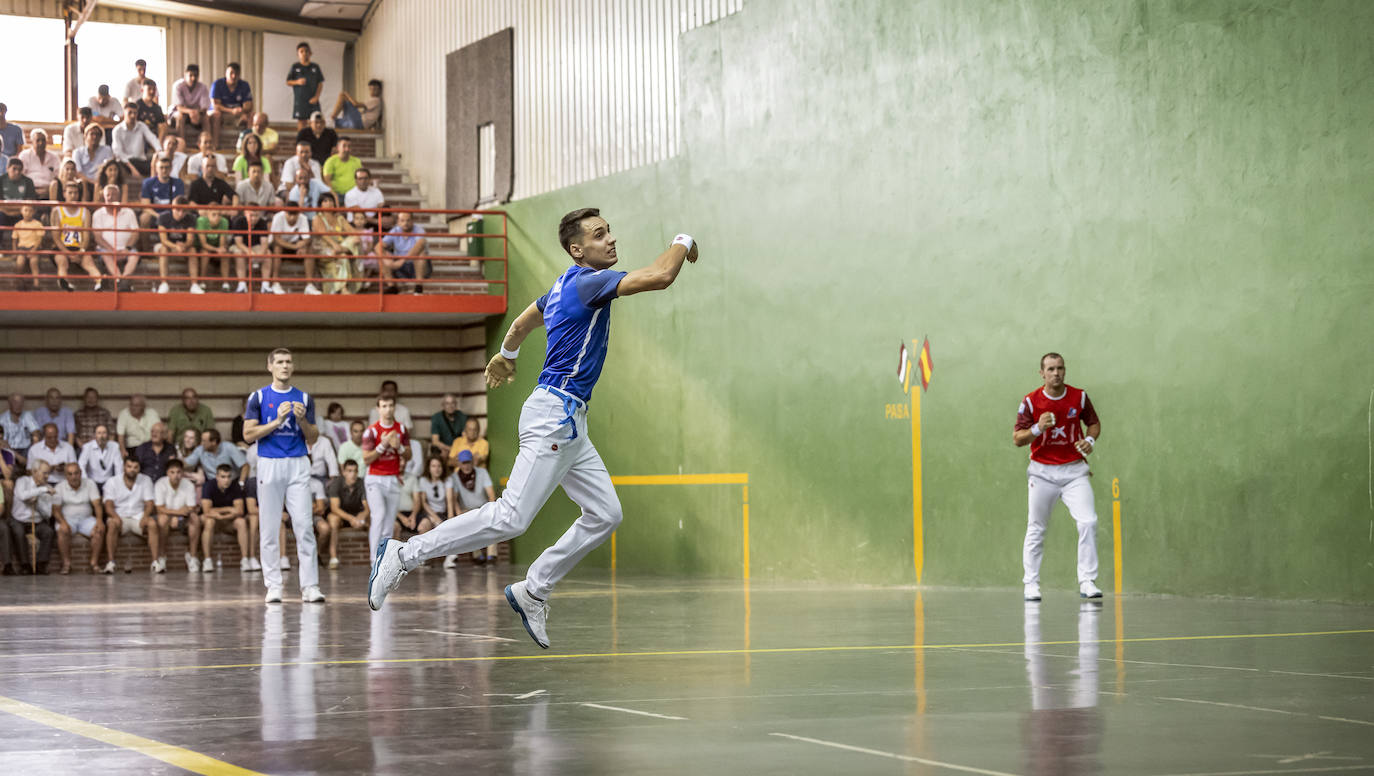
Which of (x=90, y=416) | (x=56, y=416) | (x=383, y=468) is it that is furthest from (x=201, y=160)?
(x=383, y=468)

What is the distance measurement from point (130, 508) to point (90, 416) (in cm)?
211

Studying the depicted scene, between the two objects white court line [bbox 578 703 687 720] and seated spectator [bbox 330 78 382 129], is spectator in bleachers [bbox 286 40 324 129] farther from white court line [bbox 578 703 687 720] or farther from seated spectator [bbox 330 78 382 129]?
white court line [bbox 578 703 687 720]

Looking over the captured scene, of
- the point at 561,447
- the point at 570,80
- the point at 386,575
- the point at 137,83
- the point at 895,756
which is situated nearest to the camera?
the point at 895,756

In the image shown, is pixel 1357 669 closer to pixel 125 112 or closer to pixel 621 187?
pixel 621 187

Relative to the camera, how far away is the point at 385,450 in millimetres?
14672

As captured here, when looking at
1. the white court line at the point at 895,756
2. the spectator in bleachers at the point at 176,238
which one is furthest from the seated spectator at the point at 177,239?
the white court line at the point at 895,756

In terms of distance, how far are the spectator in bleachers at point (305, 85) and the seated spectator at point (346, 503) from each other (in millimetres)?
8955

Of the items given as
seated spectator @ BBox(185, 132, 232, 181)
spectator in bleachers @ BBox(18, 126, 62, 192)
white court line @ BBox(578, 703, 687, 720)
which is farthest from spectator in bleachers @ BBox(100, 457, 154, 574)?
white court line @ BBox(578, 703, 687, 720)

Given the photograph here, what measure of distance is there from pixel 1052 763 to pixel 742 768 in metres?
0.82

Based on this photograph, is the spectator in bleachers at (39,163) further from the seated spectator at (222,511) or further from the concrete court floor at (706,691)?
the concrete court floor at (706,691)

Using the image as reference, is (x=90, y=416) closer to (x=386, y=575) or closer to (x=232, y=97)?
(x=232, y=97)

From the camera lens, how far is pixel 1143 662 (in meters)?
7.09

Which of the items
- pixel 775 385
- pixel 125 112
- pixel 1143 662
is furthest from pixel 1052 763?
pixel 125 112

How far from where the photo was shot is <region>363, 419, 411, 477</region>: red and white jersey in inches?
573
